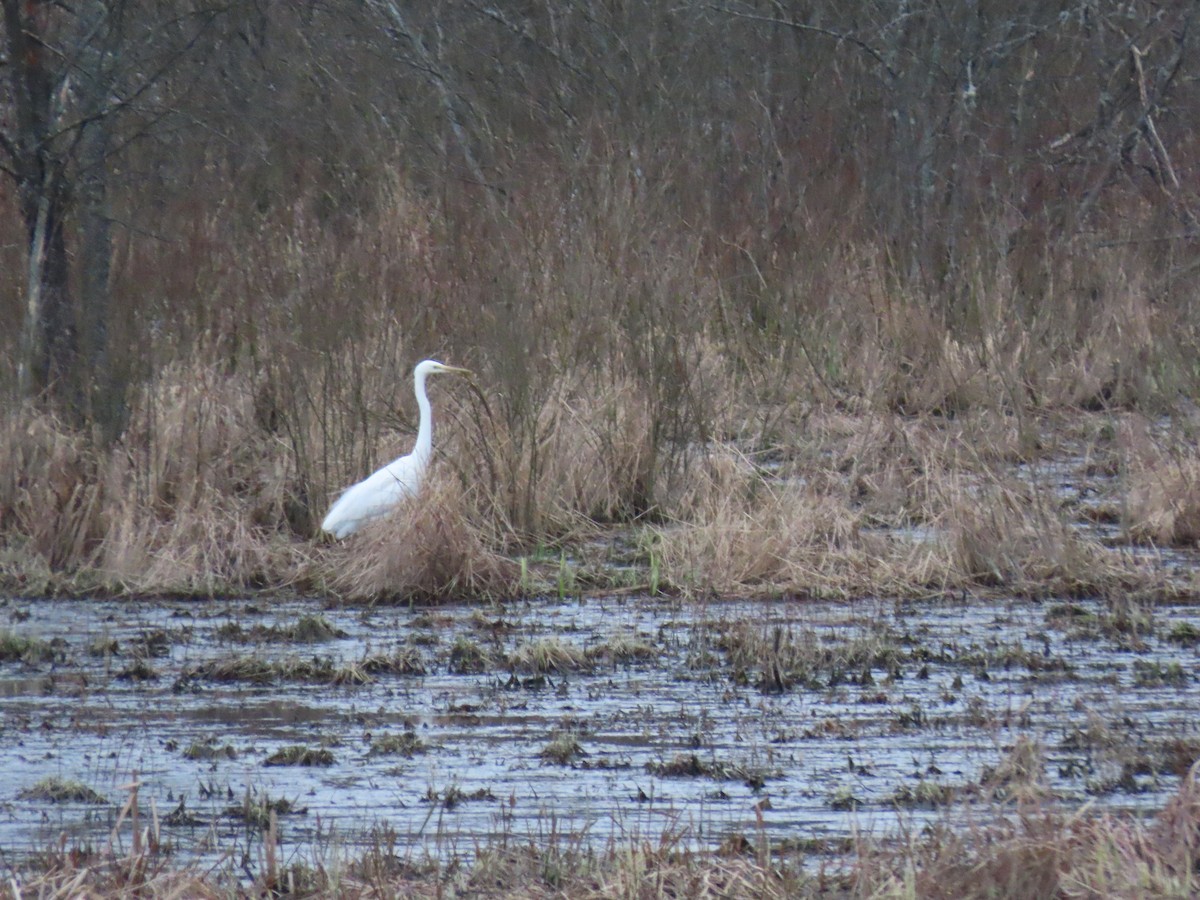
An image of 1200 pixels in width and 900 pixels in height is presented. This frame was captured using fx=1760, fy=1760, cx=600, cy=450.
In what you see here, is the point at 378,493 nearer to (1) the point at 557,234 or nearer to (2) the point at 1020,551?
(2) the point at 1020,551

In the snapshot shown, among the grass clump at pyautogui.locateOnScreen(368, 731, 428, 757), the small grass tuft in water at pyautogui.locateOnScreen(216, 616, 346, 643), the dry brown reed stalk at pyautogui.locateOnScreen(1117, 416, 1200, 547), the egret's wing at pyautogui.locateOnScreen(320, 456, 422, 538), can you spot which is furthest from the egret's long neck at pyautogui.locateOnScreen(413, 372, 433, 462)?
the dry brown reed stalk at pyautogui.locateOnScreen(1117, 416, 1200, 547)

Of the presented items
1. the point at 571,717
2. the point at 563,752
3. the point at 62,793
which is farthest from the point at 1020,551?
the point at 62,793

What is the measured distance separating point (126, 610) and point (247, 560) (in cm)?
63

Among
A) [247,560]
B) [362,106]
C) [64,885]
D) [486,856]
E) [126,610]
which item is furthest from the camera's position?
[362,106]

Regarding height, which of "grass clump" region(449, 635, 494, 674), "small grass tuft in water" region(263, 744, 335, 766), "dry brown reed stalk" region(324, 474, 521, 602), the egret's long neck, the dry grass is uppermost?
the egret's long neck

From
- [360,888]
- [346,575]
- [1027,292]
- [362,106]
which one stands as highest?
[362,106]

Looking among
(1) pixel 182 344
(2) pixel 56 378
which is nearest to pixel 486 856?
(2) pixel 56 378

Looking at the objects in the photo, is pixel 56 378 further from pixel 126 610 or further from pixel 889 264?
pixel 889 264

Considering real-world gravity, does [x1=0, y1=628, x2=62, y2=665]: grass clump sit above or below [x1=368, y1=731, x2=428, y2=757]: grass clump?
above

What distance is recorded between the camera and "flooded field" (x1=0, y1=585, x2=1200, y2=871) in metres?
4.38

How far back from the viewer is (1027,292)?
1141 cm

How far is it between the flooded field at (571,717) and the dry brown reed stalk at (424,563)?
186 mm

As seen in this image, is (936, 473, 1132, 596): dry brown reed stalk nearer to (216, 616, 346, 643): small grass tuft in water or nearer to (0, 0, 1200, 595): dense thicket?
(0, 0, 1200, 595): dense thicket

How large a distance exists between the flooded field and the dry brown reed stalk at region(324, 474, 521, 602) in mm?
186
